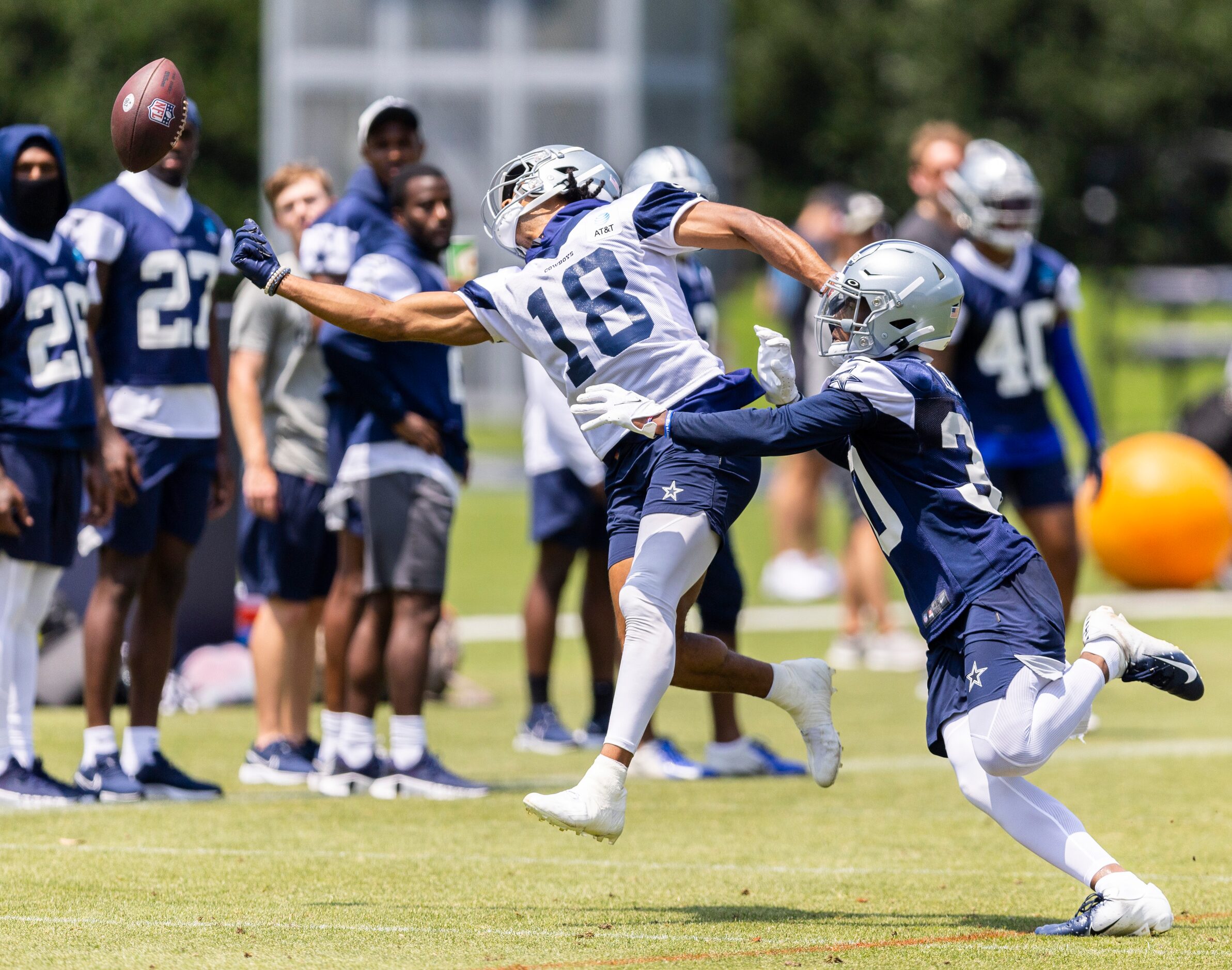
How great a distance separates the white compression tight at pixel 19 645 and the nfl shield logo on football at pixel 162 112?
64.9 inches

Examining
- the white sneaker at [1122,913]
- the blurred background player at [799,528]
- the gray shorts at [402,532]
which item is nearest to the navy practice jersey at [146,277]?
the gray shorts at [402,532]

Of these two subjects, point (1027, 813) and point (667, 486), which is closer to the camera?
point (1027, 813)

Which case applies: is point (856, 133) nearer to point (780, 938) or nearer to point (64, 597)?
point (64, 597)

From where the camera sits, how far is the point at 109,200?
6941 millimetres

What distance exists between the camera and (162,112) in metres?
5.95

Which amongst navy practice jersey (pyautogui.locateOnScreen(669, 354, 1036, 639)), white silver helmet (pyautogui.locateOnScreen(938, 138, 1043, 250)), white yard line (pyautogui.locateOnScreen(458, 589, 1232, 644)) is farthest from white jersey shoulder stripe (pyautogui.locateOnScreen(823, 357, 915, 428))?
white yard line (pyautogui.locateOnScreen(458, 589, 1232, 644))

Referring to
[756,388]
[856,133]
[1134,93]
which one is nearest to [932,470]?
[756,388]

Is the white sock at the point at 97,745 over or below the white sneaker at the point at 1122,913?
below

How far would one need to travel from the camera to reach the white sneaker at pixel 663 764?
7.67m

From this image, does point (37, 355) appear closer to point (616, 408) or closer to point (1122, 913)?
point (616, 408)

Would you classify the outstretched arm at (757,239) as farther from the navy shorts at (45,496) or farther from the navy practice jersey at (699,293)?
the navy shorts at (45,496)

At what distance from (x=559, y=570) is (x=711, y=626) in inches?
A: 48.6

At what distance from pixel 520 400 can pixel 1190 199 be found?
1907cm

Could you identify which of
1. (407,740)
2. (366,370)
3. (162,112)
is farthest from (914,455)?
(407,740)
